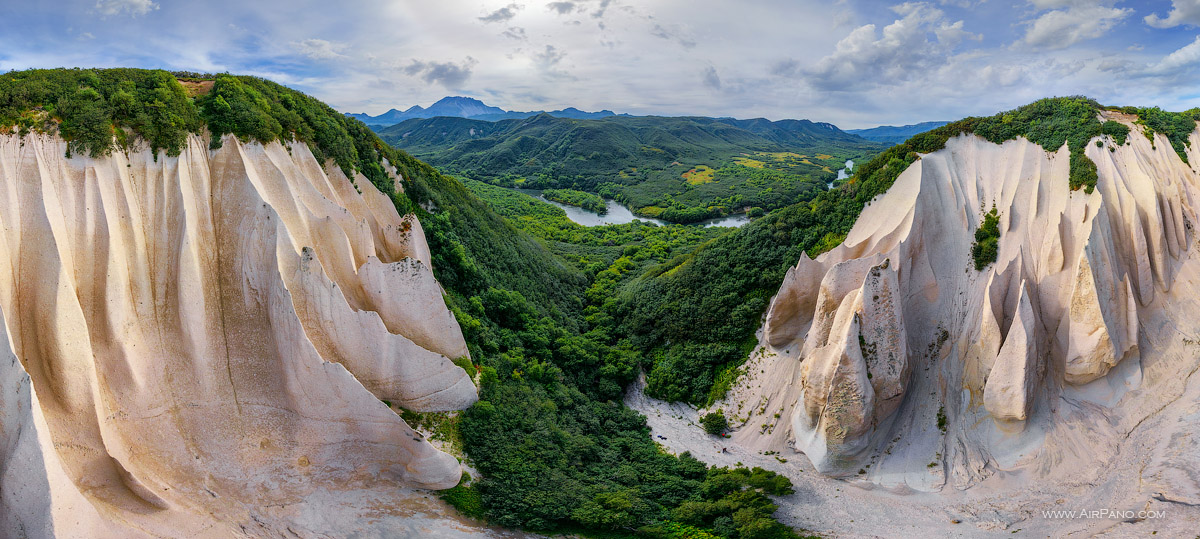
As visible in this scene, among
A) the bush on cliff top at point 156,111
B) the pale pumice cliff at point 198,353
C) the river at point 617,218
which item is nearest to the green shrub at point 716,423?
the pale pumice cliff at point 198,353

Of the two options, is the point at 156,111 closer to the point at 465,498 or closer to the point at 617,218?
the point at 465,498

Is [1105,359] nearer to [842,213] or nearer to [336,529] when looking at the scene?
[842,213]

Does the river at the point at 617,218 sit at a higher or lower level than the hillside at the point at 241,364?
higher

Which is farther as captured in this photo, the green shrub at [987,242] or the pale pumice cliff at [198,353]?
the green shrub at [987,242]

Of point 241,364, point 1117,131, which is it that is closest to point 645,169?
point 1117,131

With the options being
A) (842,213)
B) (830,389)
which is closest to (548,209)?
(842,213)

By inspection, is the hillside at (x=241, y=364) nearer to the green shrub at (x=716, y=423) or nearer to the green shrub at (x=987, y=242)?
the green shrub at (x=716, y=423)
